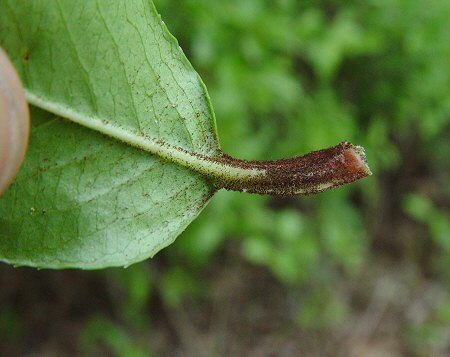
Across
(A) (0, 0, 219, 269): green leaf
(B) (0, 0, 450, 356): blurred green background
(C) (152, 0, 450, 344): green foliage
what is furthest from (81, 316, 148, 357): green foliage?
(A) (0, 0, 219, 269): green leaf

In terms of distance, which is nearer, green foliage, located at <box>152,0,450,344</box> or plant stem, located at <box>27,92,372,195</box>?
plant stem, located at <box>27,92,372,195</box>

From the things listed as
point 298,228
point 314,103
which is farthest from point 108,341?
point 314,103

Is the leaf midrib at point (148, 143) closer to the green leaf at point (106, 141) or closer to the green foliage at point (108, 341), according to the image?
the green leaf at point (106, 141)

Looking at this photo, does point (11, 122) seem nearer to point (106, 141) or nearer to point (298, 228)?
point (106, 141)

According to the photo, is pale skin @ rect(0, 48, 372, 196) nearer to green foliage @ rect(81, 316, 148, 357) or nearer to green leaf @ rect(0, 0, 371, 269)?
green leaf @ rect(0, 0, 371, 269)

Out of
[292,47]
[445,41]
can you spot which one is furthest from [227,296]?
[445,41]
